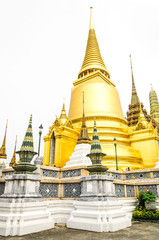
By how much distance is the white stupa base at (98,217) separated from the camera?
496 centimetres

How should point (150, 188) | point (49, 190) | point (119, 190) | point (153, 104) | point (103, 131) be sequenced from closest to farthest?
point (49, 190) → point (119, 190) → point (150, 188) → point (103, 131) → point (153, 104)

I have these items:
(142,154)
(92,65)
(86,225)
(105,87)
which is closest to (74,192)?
(86,225)

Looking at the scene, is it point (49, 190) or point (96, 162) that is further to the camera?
point (49, 190)

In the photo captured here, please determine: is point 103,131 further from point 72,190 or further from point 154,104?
point 154,104

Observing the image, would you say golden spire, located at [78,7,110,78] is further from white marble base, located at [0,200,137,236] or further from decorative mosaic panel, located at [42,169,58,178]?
white marble base, located at [0,200,137,236]

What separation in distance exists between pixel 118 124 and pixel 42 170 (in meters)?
12.5

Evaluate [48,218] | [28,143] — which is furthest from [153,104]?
[48,218]

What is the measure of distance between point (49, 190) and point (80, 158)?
4385 millimetres

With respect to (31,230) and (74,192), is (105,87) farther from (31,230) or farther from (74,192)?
(31,230)

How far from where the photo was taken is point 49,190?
676cm

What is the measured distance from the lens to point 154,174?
953 cm

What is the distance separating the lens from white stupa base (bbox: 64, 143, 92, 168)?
10.5m

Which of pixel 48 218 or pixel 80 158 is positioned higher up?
pixel 80 158

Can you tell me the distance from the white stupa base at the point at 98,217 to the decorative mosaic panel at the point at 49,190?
1318 millimetres
